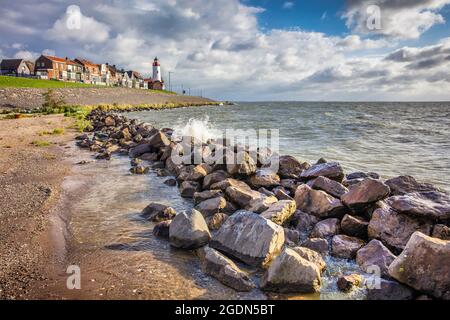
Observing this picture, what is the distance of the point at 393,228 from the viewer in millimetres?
6195

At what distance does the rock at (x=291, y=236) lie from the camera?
638cm

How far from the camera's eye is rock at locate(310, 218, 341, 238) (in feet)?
21.8

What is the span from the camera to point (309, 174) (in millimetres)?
9867

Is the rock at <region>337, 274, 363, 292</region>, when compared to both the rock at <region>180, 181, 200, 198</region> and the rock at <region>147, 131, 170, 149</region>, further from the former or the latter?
the rock at <region>147, 131, 170, 149</region>

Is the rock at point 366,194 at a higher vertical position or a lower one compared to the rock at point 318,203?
higher

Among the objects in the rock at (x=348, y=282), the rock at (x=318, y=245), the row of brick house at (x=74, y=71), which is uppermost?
the row of brick house at (x=74, y=71)

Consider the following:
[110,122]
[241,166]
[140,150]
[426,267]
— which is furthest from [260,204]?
[110,122]

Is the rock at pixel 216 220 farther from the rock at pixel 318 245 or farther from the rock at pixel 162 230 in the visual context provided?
the rock at pixel 318 245

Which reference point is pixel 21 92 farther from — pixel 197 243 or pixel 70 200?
pixel 197 243

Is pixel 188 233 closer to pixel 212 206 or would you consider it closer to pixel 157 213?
pixel 212 206

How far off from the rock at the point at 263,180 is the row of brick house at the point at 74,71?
327ft

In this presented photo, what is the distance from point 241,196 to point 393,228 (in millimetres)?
3340

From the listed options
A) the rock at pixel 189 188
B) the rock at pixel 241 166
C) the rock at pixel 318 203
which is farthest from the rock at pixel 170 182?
the rock at pixel 318 203
